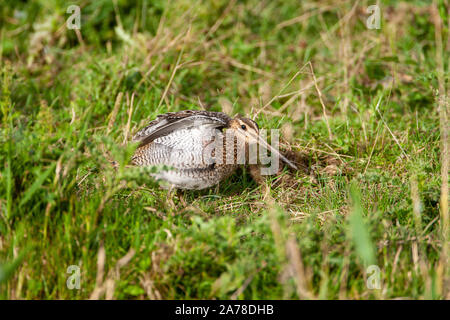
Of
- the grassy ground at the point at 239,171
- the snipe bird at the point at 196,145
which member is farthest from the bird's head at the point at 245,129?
the grassy ground at the point at 239,171

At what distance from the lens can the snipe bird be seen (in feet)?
12.5

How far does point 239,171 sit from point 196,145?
2.14 feet

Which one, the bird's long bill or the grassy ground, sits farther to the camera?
the bird's long bill

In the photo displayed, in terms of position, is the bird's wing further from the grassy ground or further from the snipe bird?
the grassy ground

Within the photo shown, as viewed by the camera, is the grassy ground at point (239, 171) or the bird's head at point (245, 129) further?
the bird's head at point (245, 129)

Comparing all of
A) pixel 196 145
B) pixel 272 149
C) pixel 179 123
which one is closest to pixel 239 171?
pixel 272 149

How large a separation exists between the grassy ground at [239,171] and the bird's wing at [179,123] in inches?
12.8

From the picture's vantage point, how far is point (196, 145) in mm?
3873

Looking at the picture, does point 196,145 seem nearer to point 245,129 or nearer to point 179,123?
point 179,123

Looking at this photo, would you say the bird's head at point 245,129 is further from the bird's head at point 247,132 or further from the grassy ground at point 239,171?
the grassy ground at point 239,171

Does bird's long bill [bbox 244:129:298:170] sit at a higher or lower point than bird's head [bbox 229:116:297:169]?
lower

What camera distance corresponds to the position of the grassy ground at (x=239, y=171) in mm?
2945

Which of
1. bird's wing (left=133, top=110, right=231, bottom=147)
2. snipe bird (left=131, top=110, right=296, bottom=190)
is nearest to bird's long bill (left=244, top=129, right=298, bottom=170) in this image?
snipe bird (left=131, top=110, right=296, bottom=190)

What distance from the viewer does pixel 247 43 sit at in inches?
249
